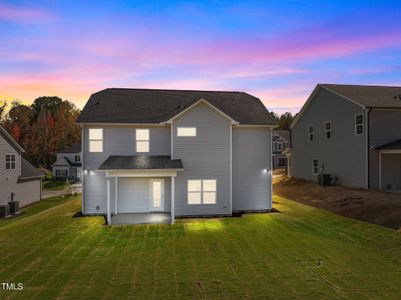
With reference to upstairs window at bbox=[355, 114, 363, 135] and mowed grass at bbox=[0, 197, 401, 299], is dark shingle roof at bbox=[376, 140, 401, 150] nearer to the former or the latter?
upstairs window at bbox=[355, 114, 363, 135]

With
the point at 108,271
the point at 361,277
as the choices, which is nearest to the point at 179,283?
the point at 108,271

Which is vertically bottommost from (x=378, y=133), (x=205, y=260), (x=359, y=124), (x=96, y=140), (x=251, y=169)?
(x=205, y=260)

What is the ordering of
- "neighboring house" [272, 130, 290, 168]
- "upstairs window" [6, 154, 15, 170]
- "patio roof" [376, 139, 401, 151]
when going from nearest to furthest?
1. "patio roof" [376, 139, 401, 151]
2. "upstairs window" [6, 154, 15, 170]
3. "neighboring house" [272, 130, 290, 168]

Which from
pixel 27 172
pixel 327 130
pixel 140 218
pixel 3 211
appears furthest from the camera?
pixel 27 172

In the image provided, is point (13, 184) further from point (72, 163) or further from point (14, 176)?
point (72, 163)

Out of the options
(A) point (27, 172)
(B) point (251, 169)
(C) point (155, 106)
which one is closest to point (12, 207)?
(A) point (27, 172)

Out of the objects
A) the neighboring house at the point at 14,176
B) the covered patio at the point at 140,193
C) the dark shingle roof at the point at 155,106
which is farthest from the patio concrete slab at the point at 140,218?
the neighboring house at the point at 14,176

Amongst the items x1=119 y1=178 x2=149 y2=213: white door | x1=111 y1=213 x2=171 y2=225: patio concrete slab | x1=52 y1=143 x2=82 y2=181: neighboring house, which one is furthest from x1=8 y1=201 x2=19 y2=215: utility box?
x1=52 y1=143 x2=82 y2=181: neighboring house
